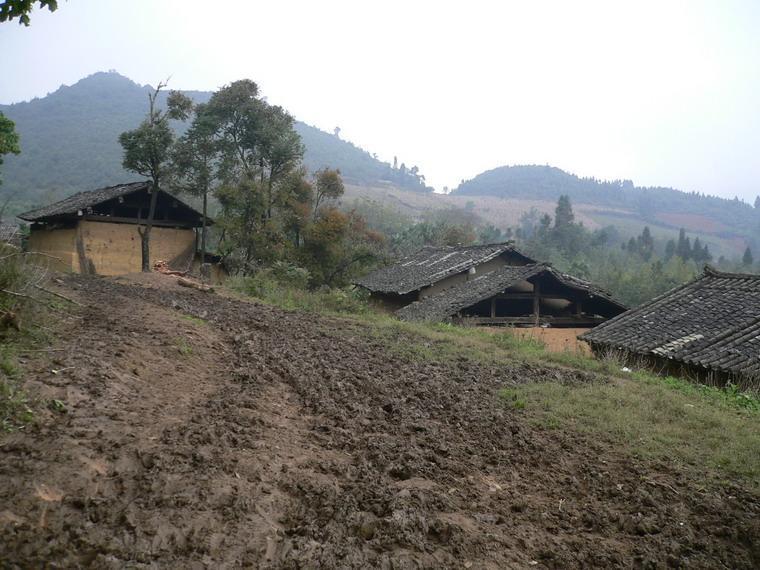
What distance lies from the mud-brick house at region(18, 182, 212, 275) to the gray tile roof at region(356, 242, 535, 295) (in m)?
9.09

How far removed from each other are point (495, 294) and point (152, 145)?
596 inches

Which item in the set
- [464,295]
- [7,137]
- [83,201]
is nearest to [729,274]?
[464,295]

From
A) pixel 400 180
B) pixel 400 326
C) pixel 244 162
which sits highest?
pixel 400 180

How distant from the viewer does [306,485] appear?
3.93m

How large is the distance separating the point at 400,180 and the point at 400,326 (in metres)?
128

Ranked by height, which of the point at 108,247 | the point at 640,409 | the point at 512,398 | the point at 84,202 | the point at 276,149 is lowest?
the point at 512,398

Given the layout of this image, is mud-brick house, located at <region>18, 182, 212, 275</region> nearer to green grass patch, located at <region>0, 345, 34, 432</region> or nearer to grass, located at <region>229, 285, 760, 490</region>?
grass, located at <region>229, 285, 760, 490</region>

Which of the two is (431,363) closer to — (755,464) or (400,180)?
(755,464)

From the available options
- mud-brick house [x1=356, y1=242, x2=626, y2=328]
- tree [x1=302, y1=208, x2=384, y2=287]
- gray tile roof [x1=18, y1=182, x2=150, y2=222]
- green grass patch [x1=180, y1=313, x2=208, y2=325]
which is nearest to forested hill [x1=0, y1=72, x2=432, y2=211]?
gray tile roof [x1=18, y1=182, x2=150, y2=222]

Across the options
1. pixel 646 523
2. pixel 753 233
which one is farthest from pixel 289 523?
pixel 753 233

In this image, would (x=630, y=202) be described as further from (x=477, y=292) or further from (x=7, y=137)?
(x=7, y=137)

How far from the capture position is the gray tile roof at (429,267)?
2367 centimetres

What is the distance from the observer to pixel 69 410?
4.23 meters

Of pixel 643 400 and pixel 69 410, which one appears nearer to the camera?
pixel 69 410
